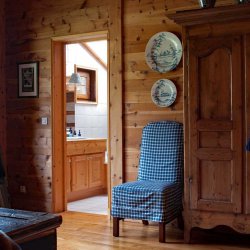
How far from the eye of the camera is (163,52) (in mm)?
4203

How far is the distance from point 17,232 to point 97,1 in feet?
12.3

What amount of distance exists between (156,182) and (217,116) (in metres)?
0.88

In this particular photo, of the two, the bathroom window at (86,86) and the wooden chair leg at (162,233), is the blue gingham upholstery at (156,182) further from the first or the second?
the bathroom window at (86,86)

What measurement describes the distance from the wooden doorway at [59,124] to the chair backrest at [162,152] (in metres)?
1.25

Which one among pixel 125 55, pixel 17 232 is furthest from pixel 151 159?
pixel 17 232

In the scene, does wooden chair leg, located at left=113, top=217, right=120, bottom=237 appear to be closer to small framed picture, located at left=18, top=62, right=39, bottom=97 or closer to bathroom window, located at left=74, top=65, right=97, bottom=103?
small framed picture, located at left=18, top=62, right=39, bottom=97

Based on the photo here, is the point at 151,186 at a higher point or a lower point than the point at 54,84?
lower

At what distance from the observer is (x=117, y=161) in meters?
4.46

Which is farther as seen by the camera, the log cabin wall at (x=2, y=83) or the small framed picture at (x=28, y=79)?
the log cabin wall at (x=2, y=83)

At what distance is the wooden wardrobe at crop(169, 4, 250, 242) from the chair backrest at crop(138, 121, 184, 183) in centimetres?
39

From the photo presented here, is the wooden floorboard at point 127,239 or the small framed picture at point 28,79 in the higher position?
the small framed picture at point 28,79

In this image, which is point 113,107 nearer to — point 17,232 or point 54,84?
point 54,84

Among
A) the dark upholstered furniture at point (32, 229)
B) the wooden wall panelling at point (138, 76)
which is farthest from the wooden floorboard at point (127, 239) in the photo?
the dark upholstered furniture at point (32, 229)

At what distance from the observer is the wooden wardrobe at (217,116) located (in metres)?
3.38
